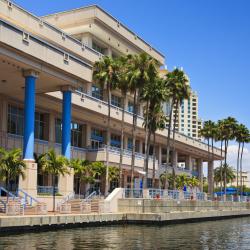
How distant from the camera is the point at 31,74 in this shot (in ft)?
136

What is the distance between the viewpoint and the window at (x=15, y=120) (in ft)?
172

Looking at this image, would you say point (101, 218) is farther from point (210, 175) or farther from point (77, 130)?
point (210, 175)

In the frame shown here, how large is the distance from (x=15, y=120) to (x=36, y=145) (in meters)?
3.86

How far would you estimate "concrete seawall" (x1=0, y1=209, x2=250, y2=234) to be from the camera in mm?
30203

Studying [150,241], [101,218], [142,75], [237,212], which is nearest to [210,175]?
[237,212]

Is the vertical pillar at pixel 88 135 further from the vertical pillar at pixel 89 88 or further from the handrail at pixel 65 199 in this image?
the handrail at pixel 65 199

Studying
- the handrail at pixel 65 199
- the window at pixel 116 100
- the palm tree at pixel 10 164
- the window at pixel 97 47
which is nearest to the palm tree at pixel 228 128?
the window at pixel 116 100

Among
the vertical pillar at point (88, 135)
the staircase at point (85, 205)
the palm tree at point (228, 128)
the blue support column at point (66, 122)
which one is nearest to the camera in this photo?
the staircase at point (85, 205)

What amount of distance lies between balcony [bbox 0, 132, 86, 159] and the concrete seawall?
15649 mm

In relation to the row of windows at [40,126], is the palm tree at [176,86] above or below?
above

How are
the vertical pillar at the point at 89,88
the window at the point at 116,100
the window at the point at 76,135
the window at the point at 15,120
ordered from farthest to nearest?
1. the window at the point at 116,100
2. the vertical pillar at the point at 89,88
3. the window at the point at 76,135
4. the window at the point at 15,120

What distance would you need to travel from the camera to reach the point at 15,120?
53.3 metres

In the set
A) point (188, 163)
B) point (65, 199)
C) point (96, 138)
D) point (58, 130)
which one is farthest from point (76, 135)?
point (188, 163)

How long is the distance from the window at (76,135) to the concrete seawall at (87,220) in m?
20.2
